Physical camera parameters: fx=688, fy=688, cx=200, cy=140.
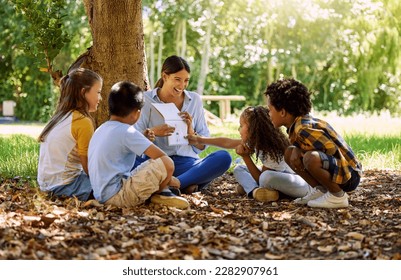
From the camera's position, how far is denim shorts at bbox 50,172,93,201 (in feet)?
17.9

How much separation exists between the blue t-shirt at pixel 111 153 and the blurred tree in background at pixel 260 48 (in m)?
18.1

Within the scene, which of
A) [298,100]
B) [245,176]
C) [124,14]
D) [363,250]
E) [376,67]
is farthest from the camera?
[376,67]

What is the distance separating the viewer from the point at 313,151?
17.0 feet

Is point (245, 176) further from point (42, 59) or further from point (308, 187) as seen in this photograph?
point (42, 59)

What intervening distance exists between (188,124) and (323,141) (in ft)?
3.98

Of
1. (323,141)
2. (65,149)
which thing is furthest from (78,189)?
(323,141)

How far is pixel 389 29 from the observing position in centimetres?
2306

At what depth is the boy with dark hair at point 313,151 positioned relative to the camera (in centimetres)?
523

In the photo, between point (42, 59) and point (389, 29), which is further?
point (389, 29)

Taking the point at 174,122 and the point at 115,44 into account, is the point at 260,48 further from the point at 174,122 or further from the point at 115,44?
the point at 174,122

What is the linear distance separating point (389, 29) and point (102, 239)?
2068 cm

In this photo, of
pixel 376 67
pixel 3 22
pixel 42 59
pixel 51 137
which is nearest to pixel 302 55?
pixel 376 67

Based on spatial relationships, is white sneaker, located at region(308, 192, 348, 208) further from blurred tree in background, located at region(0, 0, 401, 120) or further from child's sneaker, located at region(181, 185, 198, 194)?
blurred tree in background, located at region(0, 0, 401, 120)

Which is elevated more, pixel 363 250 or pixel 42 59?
pixel 42 59
